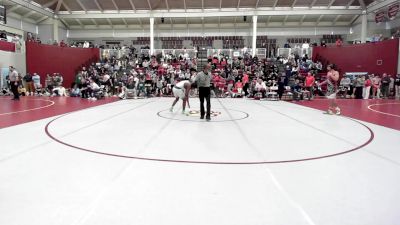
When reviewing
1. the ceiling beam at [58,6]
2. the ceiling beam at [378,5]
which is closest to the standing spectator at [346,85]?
the ceiling beam at [378,5]

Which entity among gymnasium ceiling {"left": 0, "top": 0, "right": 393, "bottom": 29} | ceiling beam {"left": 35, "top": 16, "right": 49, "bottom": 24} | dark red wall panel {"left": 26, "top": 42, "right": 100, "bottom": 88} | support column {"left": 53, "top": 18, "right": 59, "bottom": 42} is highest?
gymnasium ceiling {"left": 0, "top": 0, "right": 393, "bottom": 29}

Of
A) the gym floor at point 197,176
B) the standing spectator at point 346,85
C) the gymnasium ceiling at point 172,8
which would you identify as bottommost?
the gym floor at point 197,176

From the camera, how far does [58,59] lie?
24719 millimetres

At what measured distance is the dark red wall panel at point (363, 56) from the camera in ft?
66.5

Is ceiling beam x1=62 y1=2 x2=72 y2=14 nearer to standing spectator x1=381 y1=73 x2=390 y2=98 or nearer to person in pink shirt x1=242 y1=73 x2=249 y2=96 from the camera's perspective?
person in pink shirt x1=242 y1=73 x2=249 y2=96

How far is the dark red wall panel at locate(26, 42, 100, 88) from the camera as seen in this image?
2272 centimetres

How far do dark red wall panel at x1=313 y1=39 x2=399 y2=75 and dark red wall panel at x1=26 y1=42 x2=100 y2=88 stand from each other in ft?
61.1

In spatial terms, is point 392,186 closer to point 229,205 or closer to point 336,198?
point 336,198

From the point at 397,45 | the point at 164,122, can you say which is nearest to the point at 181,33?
the point at 397,45

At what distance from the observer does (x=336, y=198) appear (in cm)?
316

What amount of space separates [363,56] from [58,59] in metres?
22.9

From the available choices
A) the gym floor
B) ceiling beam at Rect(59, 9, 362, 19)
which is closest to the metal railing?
ceiling beam at Rect(59, 9, 362, 19)

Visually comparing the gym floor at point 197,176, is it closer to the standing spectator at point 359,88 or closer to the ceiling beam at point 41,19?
the standing spectator at point 359,88

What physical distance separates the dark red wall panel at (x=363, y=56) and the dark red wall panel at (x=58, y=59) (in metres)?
18.6
